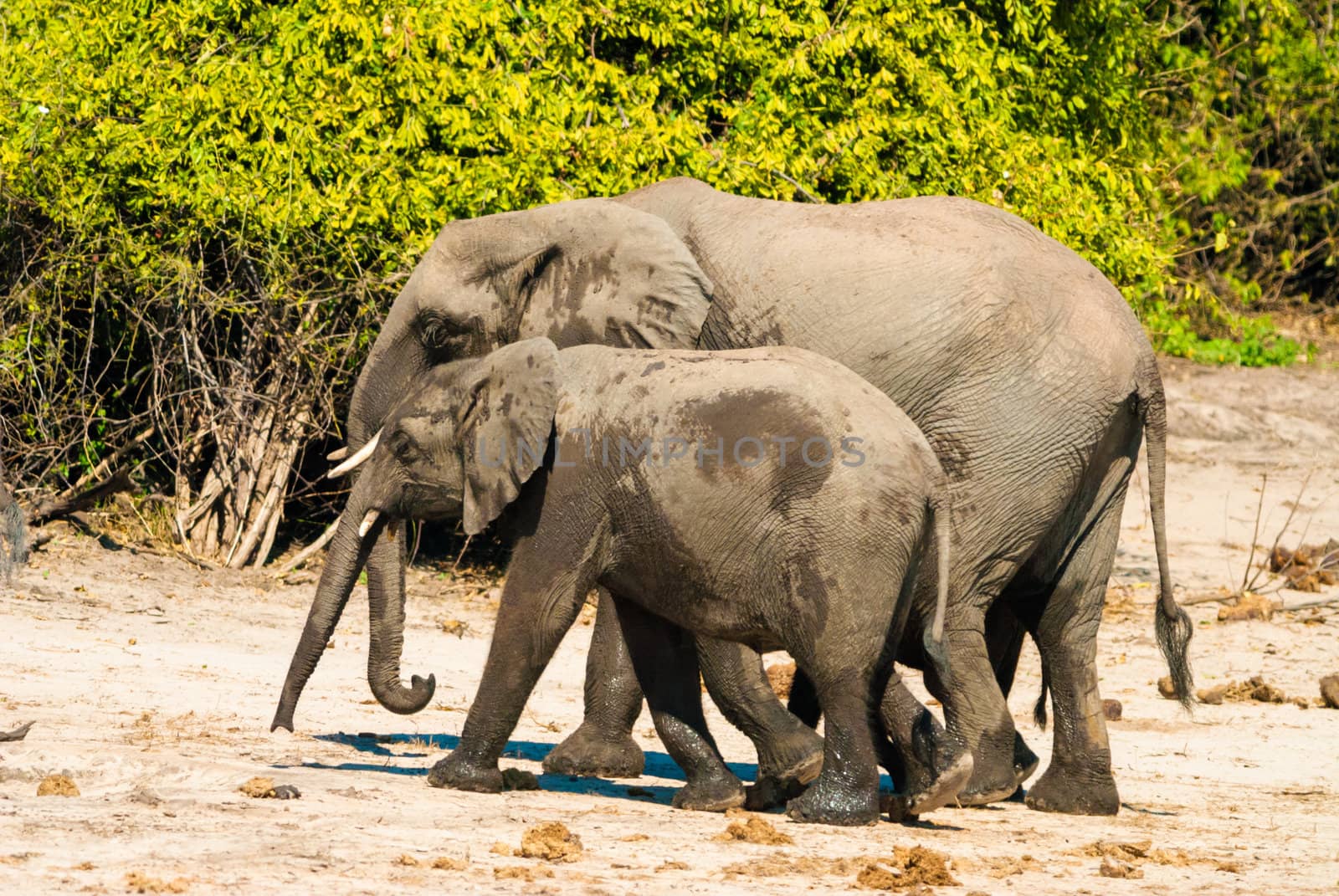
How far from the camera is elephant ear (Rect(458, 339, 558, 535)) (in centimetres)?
734

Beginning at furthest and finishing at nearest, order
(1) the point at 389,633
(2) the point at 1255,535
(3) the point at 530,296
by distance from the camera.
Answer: (2) the point at 1255,535 → (3) the point at 530,296 → (1) the point at 389,633

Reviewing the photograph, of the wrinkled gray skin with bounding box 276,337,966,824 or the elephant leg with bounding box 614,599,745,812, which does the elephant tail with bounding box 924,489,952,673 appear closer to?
the wrinkled gray skin with bounding box 276,337,966,824

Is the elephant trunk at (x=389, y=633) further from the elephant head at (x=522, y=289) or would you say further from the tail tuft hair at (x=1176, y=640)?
the tail tuft hair at (x=1176, y=640)

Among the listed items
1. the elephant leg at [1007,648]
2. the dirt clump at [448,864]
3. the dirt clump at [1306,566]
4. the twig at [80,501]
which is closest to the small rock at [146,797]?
the dirt clump at [448,864]

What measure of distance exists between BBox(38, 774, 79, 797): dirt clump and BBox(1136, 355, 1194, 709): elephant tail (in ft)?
14.2

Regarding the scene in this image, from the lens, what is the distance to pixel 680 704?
7.66m

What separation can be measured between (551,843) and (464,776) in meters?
1.29

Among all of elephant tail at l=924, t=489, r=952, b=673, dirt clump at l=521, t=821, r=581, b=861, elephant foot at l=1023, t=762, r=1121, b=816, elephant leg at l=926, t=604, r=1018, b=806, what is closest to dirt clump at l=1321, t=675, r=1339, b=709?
elephant foot at l=1023, t=762, r=1121, b=816

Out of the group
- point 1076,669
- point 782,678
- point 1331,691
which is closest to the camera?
point 1076,669

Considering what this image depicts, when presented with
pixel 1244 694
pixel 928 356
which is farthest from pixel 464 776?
pixel 1244 694

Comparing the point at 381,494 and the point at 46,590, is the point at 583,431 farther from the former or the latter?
the point at 46,590

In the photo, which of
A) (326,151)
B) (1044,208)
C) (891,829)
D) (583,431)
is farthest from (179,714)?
(1044,208)

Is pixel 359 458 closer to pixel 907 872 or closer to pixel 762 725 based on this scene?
pixel 762 725

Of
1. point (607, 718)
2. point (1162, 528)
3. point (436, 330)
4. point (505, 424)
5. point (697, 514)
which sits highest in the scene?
point (436, 330)
